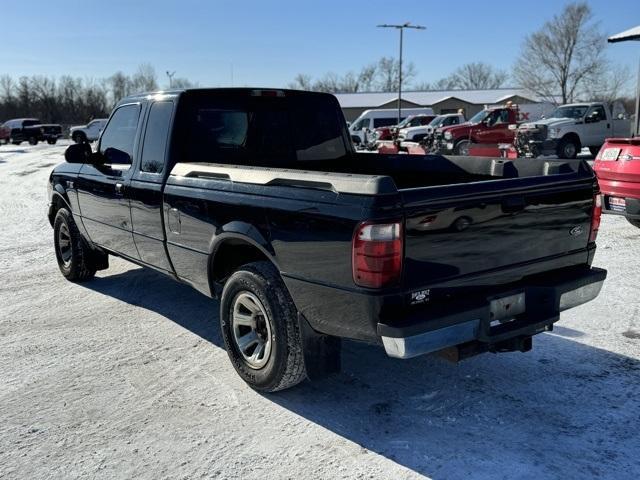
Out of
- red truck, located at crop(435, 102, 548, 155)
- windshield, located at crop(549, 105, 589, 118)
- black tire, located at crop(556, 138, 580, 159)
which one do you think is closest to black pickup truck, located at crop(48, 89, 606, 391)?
red truck, located at crop(435, 102, 548, 155)

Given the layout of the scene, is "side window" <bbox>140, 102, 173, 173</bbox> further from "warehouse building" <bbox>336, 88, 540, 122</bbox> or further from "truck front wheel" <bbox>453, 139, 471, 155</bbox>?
"warehouse building" <bbox>336, 88, 540, 122</bbox>

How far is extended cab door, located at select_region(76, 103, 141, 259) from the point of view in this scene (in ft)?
16.6

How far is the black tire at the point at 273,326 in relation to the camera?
344cm

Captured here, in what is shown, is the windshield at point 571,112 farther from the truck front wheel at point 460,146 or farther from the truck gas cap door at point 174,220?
the truck gas cap door at point 174,220

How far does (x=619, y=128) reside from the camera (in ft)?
70.9

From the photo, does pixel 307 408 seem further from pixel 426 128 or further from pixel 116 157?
pixel 426 128

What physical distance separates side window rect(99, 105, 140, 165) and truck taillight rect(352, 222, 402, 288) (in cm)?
293

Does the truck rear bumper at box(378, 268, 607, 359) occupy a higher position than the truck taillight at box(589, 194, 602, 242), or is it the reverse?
the truck taillight at box(589, 194, 602, 242)

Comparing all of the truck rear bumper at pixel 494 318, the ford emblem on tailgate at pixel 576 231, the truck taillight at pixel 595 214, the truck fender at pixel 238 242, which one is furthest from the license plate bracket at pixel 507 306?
the truck fender at pixel 238 242

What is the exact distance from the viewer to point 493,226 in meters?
Answer: 3.21

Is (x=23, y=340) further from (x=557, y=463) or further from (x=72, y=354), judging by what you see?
(x=557, y=463)

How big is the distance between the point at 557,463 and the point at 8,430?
120 inches

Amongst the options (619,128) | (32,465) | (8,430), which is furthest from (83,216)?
(619,128)

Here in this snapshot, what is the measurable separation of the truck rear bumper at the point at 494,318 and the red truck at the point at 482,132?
17200mm
